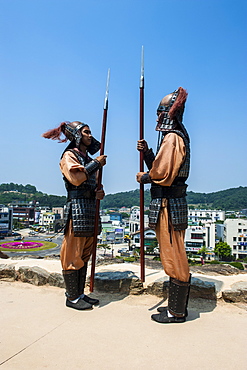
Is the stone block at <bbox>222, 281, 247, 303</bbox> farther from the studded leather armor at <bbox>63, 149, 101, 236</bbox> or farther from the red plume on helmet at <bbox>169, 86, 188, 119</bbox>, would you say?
the red plume on helmet at <bbox>169, 86, 188, 119</bbox>

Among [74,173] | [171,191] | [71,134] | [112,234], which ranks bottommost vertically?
[112,234]

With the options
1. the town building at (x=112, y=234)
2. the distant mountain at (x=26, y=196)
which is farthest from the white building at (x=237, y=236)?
the distant mountain at (x=26, y=196)

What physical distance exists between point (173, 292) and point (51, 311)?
61.8 inches

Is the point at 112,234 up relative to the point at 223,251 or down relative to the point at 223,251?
up

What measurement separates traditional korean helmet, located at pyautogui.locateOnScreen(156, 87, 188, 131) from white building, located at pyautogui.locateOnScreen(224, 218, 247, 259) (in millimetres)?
44855

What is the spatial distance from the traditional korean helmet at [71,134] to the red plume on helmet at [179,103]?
1.26 meters

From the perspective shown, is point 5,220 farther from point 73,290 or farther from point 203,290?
point 203,290

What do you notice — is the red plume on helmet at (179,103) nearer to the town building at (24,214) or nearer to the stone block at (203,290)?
the stone block at (203,290)

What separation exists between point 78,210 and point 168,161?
1355 mm

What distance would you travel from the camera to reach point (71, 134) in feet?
13.4

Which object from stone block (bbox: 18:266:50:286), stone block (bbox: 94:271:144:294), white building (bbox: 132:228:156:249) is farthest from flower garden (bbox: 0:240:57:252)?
stone block (bbox: 94:271:144:294)

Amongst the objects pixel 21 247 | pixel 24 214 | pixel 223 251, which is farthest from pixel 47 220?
pixel 223 251

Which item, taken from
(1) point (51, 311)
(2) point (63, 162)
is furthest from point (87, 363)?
(2) point (63, 162)

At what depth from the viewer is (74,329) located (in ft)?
10.0
